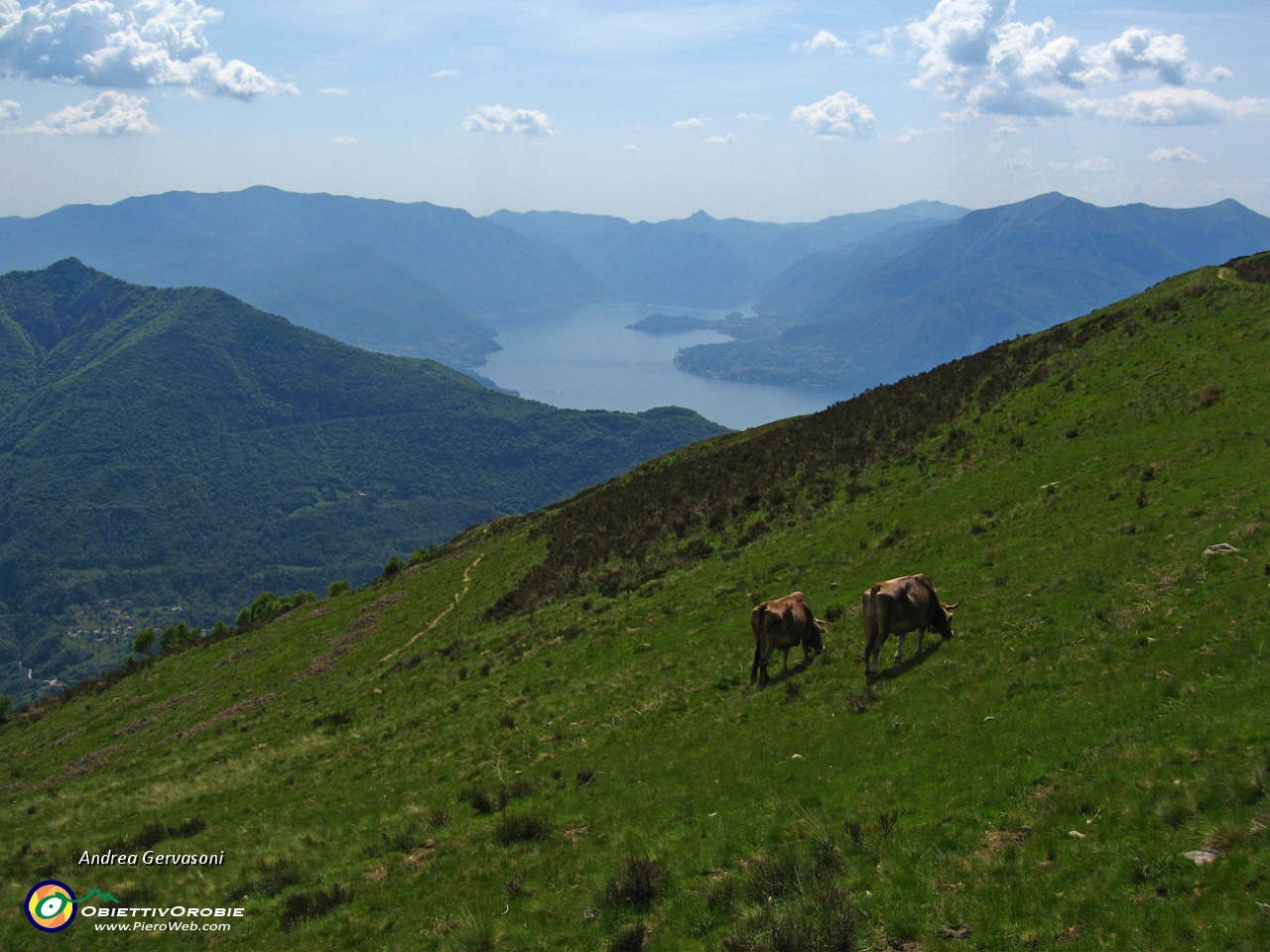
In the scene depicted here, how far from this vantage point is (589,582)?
38969 mm

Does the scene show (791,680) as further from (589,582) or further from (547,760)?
(589,582)

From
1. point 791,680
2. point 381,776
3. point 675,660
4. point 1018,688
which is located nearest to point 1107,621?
point 1018,688

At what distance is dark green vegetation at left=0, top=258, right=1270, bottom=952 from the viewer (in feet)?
30.4


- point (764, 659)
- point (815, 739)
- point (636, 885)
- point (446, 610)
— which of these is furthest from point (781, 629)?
point (446, 610)

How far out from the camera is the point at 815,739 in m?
15.1

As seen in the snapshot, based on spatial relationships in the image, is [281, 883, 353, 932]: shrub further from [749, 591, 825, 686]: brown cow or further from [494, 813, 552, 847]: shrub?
[749, 591, 825, 686]: brown cow

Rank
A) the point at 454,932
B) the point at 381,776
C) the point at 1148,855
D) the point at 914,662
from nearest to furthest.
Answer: the point at 1148,855, the point at 454,932, the point at 914,662, the point at 381,776

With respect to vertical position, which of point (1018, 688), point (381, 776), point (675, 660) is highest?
point (1018, 688)

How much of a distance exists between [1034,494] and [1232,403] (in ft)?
28.8

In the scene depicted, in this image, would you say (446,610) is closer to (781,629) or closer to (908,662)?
(781,629)

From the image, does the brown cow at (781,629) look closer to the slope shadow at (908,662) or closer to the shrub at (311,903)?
the slope shadow at (908,662)

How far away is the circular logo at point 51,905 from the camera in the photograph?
579 inches

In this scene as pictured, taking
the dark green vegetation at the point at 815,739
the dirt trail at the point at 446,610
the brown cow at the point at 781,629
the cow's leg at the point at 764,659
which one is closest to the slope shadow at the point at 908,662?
the dark green vegetation at the point at 815,739

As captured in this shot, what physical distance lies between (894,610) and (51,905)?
60.9 ft
